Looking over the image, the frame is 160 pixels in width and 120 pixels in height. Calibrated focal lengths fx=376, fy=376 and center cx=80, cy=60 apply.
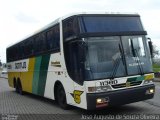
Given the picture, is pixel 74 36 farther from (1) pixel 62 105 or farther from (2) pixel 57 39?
(1) pixel 62 105

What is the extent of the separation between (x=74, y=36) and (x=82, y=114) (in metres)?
2.58

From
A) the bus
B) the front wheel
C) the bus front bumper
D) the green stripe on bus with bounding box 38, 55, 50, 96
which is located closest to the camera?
the bus front bumper

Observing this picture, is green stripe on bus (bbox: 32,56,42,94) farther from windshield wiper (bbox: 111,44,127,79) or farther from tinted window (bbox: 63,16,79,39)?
windshield wiper (bbox: 111,44,127,79)

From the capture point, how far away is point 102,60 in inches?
439

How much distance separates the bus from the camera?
1092cm

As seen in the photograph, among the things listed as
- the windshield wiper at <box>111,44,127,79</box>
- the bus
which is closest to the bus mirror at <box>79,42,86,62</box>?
the bus

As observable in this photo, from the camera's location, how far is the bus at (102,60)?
10.9m

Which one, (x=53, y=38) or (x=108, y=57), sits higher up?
(x=53, y=38)

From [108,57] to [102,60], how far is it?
21cm

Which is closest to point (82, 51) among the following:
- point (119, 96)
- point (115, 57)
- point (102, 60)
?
point (102, 60)

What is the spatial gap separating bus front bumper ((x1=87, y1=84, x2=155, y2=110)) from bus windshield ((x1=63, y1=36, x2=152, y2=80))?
0.48 m

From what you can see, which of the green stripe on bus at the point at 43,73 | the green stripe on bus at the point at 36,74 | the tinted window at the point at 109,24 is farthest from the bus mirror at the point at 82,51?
the green stripe on bus at the point at 36,74

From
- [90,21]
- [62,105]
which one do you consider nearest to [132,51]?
[90,21]

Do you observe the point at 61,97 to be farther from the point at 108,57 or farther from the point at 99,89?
the point at 108,57
